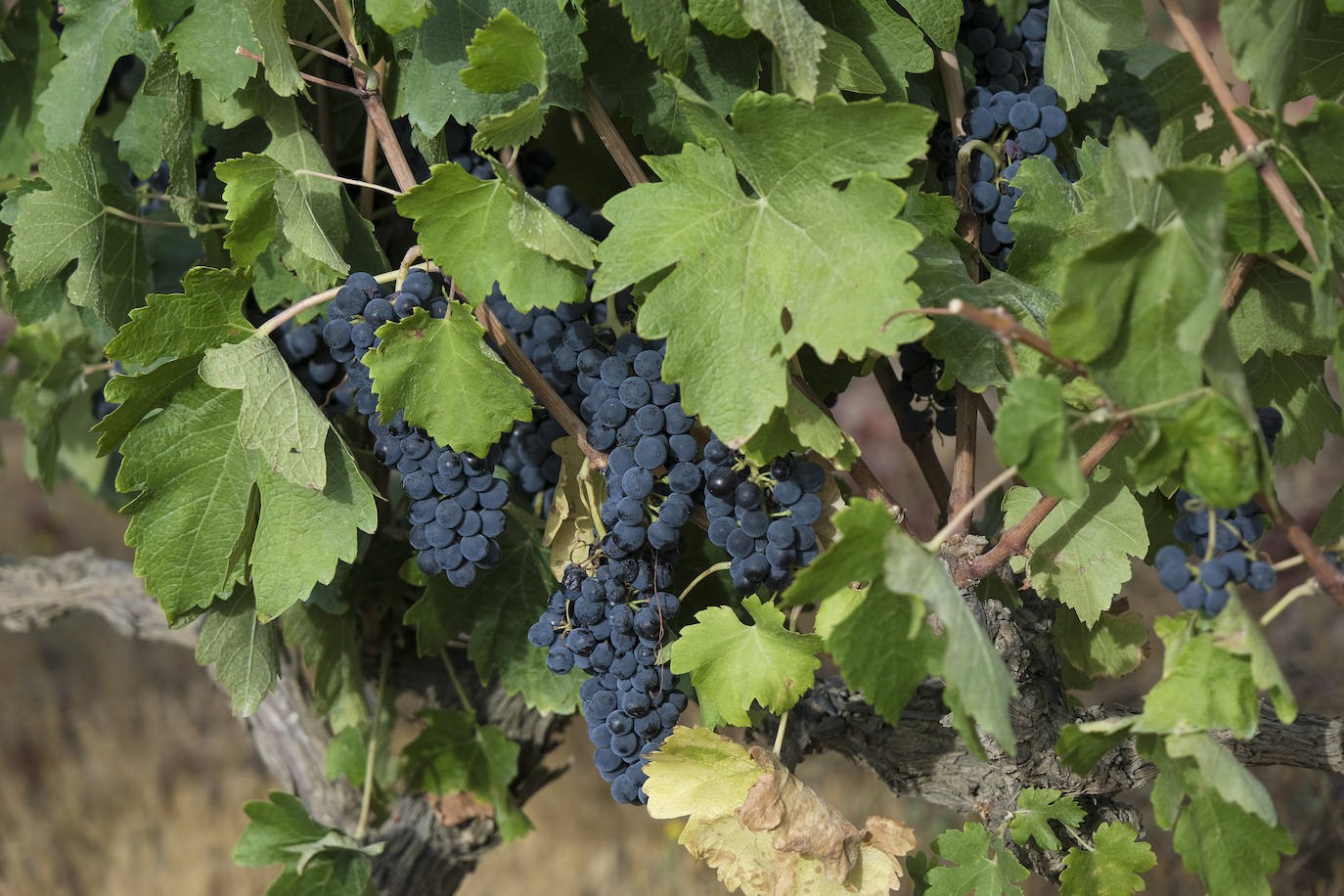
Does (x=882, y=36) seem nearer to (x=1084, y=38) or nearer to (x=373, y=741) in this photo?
(x=1084, y=38)

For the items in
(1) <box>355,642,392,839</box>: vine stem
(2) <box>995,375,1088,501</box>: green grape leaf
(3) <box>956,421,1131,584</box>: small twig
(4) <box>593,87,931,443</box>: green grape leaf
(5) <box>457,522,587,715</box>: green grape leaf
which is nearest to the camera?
(2) <box>995,375,1088,501</box>: green grape leaf

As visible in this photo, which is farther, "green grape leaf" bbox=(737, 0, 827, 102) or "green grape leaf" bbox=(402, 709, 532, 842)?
"green grape leaf" bbox=(402, 709, 532, 842)

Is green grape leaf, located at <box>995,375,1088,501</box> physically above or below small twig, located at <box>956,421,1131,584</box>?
above

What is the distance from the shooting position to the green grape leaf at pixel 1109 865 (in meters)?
1.20

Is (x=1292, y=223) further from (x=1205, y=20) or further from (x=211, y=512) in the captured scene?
(x=1205, y=20)

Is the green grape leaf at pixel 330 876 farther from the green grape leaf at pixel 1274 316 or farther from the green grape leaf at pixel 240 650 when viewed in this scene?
the green grape leaf at pixel 1274 316

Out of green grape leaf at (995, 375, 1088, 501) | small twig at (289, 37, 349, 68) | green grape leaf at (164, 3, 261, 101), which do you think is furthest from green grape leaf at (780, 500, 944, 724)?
green grape leaf at (164, 3, 261, 101)

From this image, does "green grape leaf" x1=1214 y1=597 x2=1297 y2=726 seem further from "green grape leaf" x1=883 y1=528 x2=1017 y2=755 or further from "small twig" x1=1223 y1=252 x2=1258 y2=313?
"small twig" x1=1223 y1=252 x2=1258 y2=313

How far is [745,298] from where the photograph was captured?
3.08ft

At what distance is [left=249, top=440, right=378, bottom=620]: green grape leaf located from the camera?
1121 millimetres

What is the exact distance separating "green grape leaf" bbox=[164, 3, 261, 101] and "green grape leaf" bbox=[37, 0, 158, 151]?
135 mm

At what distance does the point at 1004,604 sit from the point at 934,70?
625 millimetres

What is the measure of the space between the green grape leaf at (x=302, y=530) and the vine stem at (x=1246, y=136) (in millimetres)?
875

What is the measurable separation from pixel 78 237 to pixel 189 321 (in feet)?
1.10
